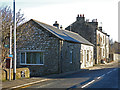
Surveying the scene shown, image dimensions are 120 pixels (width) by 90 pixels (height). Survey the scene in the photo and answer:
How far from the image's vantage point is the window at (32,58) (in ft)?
77.4

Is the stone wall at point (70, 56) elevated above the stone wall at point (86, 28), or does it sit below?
below

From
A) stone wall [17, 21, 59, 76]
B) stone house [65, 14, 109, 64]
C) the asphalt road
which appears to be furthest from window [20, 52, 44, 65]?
stone house [65, 14, 109, 64]

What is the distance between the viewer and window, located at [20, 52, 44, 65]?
2358 cm

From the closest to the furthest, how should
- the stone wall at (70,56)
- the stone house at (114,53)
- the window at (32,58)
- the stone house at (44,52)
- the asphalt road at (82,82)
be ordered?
the asphalt road at (82,82), the stone house at (44,52), the stone wall at (70,56), the window at (32,58), the stone house at (114,53)

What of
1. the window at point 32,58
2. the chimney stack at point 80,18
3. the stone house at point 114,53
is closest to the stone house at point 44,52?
the window at point 32,58

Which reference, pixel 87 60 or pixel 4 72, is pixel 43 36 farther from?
pixel 87 60

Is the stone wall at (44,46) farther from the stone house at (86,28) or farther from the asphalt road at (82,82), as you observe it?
the stone house at (86,28)

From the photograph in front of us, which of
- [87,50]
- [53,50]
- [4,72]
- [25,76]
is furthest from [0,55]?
[87,50]

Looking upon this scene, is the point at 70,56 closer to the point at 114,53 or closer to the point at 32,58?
the point at 32,58

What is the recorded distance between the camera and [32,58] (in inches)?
945

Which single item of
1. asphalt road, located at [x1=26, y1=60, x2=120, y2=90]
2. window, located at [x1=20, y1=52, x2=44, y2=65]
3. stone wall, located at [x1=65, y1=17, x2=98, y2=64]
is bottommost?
asphalt road, located at [x1=26, y1=60, x2=120, y2=90]

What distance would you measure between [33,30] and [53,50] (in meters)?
3.48

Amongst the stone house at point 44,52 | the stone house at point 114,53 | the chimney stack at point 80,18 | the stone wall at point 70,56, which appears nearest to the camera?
the stone house at point 44,52

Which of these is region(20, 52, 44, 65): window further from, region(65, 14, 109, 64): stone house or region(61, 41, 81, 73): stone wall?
region(65, 14, 109, 64): stone house
